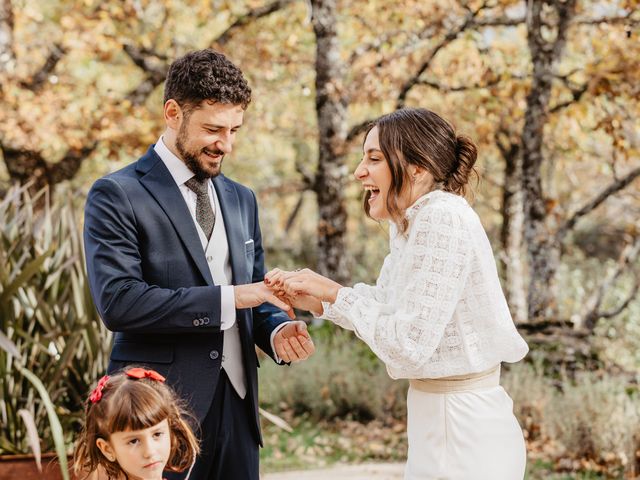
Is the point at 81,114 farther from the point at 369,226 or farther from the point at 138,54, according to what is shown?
the point at 369,226

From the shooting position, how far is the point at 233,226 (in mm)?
2783

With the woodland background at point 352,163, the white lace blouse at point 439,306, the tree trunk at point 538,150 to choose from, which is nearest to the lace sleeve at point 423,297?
the white lace blouse at point 439,306

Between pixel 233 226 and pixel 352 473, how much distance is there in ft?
11.6

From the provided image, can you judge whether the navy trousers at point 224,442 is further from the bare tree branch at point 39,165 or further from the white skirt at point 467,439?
the bare tree branch at point 39,165

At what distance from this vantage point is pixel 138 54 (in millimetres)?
11117

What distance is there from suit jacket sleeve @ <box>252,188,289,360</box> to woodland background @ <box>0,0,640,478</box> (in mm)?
1064

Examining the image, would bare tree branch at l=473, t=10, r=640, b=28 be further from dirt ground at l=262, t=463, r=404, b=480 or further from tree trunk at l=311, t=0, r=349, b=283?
dirt ground at l=262, t=463, r=404, b=480

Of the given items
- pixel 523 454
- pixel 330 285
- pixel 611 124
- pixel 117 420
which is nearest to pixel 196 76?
pixel 330 285

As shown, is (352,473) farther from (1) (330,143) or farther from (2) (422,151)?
(2) (422,151)

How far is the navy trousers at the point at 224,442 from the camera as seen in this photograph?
2.66 meters

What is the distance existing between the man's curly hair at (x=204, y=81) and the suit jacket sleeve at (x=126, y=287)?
36 centimetres

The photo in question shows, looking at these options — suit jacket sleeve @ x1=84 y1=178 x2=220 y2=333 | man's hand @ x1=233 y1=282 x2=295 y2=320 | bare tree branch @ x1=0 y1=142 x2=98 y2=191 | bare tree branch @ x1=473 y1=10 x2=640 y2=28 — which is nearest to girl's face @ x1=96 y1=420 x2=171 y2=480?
suit jacket sleeve @ x1=84 y1=178 x2=220 y2=333

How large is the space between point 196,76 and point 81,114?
8.37 meters

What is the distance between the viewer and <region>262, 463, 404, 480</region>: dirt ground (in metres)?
5.70
